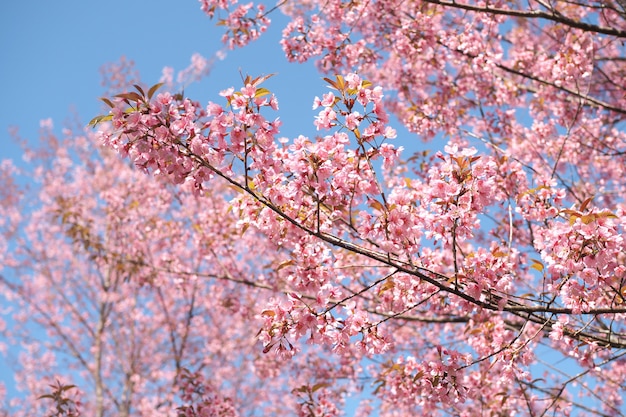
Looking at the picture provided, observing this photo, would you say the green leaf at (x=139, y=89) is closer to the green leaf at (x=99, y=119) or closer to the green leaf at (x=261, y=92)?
the green leaf at (x=99, y=119)

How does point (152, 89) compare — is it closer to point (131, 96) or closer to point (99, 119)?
point (131, 96)

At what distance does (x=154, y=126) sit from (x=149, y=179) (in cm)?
728

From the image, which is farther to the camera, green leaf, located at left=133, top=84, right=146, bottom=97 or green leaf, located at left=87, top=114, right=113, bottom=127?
green leaf, located at left=87, top=114, right=113, bottom=127

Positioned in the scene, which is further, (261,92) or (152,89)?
(261,92)

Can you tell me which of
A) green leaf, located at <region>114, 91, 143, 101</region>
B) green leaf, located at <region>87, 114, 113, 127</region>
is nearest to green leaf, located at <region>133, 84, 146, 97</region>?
green leaf, located at <region>114, 91, 143, 101</region>

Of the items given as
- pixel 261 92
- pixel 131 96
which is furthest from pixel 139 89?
pixel 261 92

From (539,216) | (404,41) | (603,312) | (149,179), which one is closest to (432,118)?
(404,41)

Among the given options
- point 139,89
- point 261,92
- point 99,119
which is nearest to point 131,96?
point 139,89

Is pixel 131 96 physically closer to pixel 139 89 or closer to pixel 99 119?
pixel 139 89

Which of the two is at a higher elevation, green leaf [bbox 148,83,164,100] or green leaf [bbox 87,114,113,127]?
green leaf [bbox 148,83,164,100]

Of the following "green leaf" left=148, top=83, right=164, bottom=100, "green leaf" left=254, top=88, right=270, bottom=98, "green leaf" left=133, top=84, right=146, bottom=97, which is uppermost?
"green leaf" left=254, top=88, right=270, bottom=98

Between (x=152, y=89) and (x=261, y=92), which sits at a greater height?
(x=261, y=92)

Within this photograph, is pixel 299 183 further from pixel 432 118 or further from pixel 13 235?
pixel 13 235

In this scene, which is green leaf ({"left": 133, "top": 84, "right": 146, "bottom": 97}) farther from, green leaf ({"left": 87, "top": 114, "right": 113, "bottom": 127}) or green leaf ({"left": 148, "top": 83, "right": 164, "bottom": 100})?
green leaf ({"left": 87, "top": 114, "right": 113, "bottom": 127})
